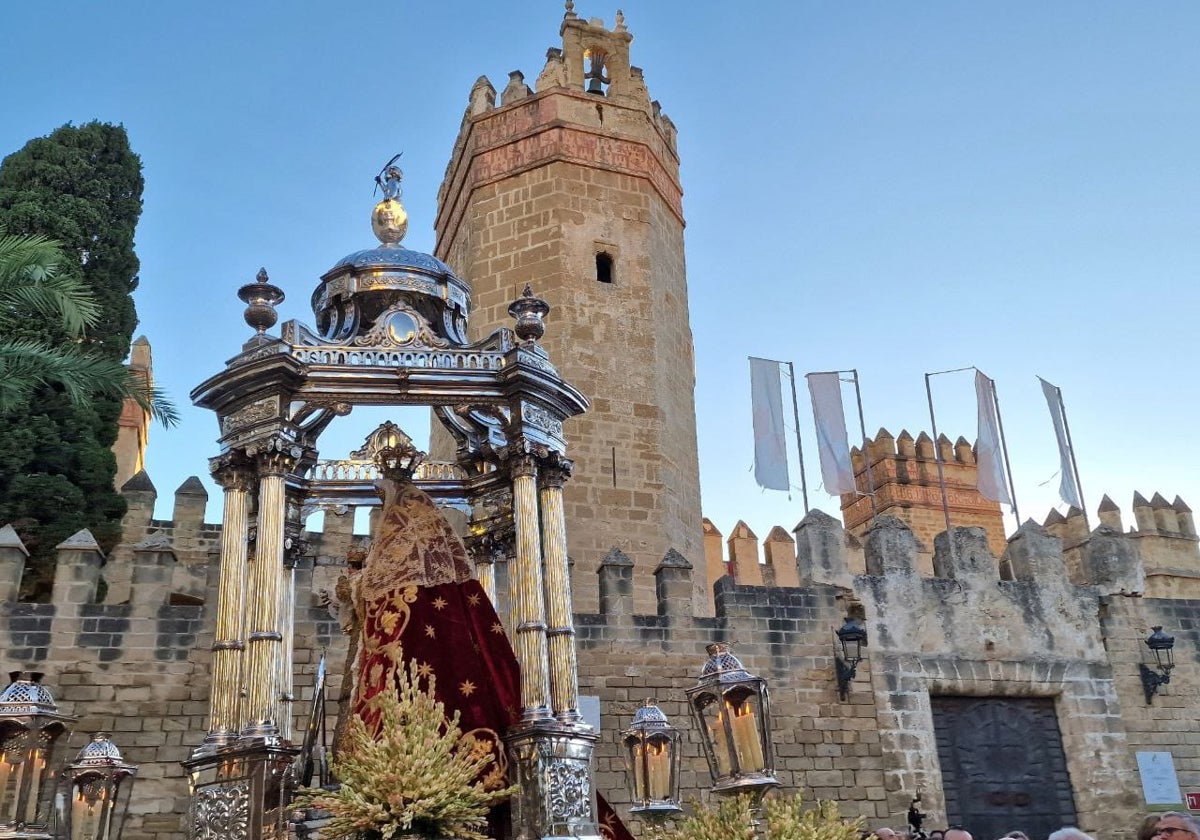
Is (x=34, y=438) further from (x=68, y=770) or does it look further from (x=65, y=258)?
(x=68, y=770)

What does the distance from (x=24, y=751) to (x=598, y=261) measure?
433 inches

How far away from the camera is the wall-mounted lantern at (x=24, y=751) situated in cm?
610

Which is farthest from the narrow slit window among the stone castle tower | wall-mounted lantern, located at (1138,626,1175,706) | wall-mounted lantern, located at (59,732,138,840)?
wall-mounted lantern, located at (59,732,138,840)

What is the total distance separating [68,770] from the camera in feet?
24.8

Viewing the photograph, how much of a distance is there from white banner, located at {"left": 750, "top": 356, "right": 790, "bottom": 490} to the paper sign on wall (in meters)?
6.41

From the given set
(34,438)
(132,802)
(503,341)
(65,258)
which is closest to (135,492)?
(34,438)

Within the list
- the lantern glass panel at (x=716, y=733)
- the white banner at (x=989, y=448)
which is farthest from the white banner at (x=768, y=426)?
the lantern glass panel at (x=716, y=733)

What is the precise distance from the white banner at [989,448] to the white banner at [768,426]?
3.44m

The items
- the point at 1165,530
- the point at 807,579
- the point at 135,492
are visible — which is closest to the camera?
the point at 807,579

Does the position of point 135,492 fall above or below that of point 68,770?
above

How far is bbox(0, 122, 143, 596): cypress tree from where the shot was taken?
45.4ft

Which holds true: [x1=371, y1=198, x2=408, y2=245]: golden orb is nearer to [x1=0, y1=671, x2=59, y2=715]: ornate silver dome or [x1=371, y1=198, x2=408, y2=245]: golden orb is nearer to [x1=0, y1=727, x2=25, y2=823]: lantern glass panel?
[x1=0, y1=671, x2=59, y2=715]: ornate silver dome

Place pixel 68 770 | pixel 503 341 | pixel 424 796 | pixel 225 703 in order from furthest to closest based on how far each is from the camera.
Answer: pixel 68 770 → pixel 503 341 → pixel 225 703 → pixel 424 796

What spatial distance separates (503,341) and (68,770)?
13.6 feet
